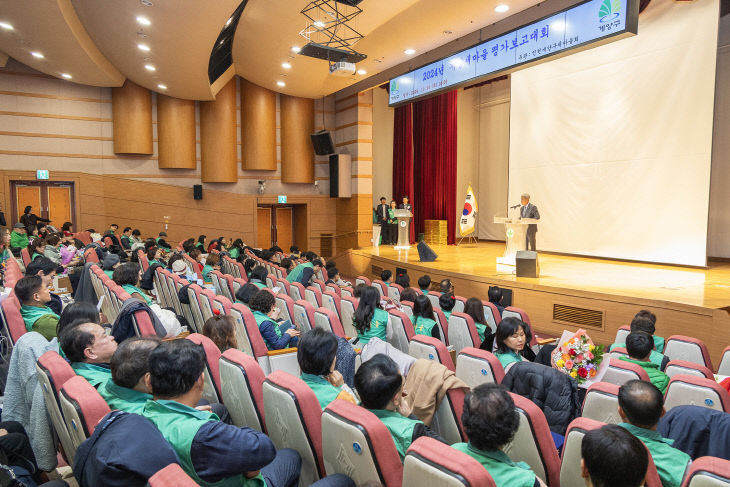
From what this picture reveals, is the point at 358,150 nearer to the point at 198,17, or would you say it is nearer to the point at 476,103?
the point at 476,103

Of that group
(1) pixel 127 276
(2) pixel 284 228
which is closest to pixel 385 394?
(1) pixel 127 276

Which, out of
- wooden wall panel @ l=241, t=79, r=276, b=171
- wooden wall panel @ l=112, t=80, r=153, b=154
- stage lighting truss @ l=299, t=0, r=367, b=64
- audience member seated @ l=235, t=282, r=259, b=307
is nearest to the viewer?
audience member seated @ l=235, t=282, r=259, b=307

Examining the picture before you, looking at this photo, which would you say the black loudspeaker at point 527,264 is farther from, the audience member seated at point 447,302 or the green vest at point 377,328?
the green vest at point 377,328

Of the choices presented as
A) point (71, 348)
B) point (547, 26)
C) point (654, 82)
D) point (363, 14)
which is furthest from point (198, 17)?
point (654, 82)

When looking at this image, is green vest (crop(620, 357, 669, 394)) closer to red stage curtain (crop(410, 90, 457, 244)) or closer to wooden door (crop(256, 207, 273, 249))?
red stage curtain (crop(410, 90, 457, 244))

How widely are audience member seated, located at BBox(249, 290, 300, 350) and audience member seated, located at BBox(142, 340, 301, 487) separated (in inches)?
72.1

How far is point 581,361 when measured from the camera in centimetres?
270

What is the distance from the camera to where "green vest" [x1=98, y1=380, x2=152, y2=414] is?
176 cm

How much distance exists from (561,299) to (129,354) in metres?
5.45

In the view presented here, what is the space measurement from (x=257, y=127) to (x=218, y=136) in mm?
1040

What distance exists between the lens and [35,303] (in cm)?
320

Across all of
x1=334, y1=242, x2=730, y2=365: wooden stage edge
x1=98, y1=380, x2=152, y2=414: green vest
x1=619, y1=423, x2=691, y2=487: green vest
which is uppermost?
x1=98, y1=380, x2=152, y2=414: green vest

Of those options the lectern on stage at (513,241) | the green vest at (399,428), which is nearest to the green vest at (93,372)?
the green vest at (399,428)

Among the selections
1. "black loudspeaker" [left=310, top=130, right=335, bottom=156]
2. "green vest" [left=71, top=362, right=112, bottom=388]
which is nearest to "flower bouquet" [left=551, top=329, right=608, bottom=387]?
"green vest" [left=71, top=362, right=112, bottom=388]
